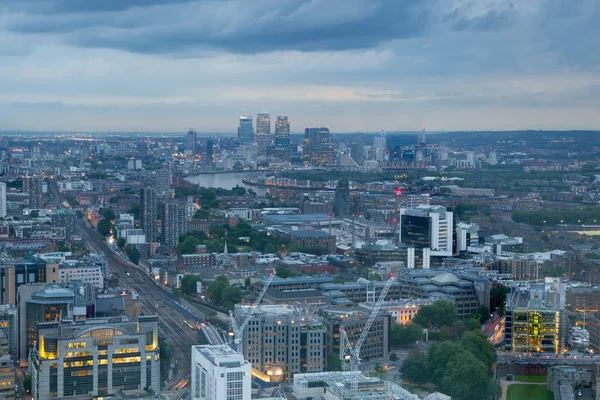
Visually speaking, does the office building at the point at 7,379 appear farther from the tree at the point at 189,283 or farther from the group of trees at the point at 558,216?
the group of trees at the point at 558,216

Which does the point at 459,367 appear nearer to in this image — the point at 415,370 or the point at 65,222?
the point at 415,370

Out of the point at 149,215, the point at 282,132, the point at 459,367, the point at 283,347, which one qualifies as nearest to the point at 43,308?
the point at 283,347

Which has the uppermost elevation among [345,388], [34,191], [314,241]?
[34,191]

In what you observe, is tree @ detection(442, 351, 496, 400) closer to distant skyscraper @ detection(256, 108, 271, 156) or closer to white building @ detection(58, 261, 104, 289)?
white building @ detection(58, 261, 104, 289)

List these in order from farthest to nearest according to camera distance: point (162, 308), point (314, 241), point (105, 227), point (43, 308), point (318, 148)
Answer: point (318, 148), point (105, 227), point (314, 241), point (162, 308), point (43, 308)

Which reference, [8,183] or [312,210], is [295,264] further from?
[8,183]

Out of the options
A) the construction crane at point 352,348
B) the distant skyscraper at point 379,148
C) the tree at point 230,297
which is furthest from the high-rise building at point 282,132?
the construction crane at point 352,348

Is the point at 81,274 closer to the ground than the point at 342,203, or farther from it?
closer to the ground
